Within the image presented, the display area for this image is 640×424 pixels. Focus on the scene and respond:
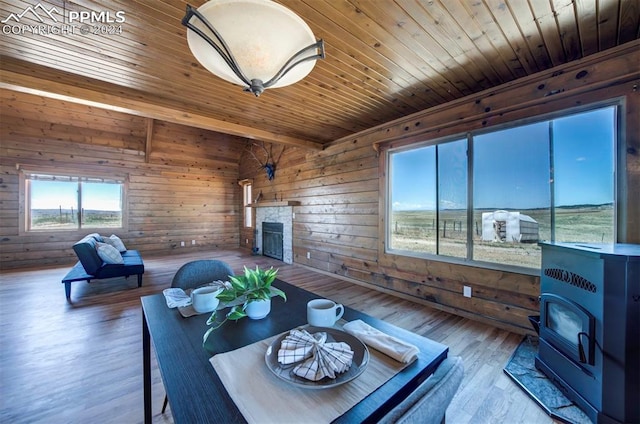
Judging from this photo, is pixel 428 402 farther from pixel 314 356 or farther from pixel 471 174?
pixel 471 174

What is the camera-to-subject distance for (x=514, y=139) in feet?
8.54

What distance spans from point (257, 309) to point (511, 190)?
110 inches

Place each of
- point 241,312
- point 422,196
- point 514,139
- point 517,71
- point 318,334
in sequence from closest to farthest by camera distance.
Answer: point 318,334 < point 241,312 < point 517,71 < point 514,139 < point 422,196

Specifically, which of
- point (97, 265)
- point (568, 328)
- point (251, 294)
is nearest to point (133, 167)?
point (97, 265)

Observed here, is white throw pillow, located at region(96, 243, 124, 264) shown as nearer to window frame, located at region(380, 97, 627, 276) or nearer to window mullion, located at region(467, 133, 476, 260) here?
window frame, located at region(380, 97, 627, 276)

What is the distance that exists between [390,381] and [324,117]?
338 cm

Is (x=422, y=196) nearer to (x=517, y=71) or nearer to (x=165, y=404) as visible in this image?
(x=517, y=71)

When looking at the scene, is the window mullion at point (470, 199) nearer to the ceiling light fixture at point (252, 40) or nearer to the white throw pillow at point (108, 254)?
the ceiling light fixture at point (252, 40)

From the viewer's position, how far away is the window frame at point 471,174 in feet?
6.53

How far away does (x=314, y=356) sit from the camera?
0.74 meters

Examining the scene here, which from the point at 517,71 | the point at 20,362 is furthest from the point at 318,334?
the point at 517,71

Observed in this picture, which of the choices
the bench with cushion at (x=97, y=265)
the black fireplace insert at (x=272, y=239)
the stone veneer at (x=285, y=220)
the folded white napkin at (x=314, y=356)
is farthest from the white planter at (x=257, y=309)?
the black fireplace insert at (x=272, y=239)

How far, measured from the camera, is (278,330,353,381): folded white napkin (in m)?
0.69

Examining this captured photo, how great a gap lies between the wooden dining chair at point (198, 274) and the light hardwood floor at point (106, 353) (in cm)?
49
